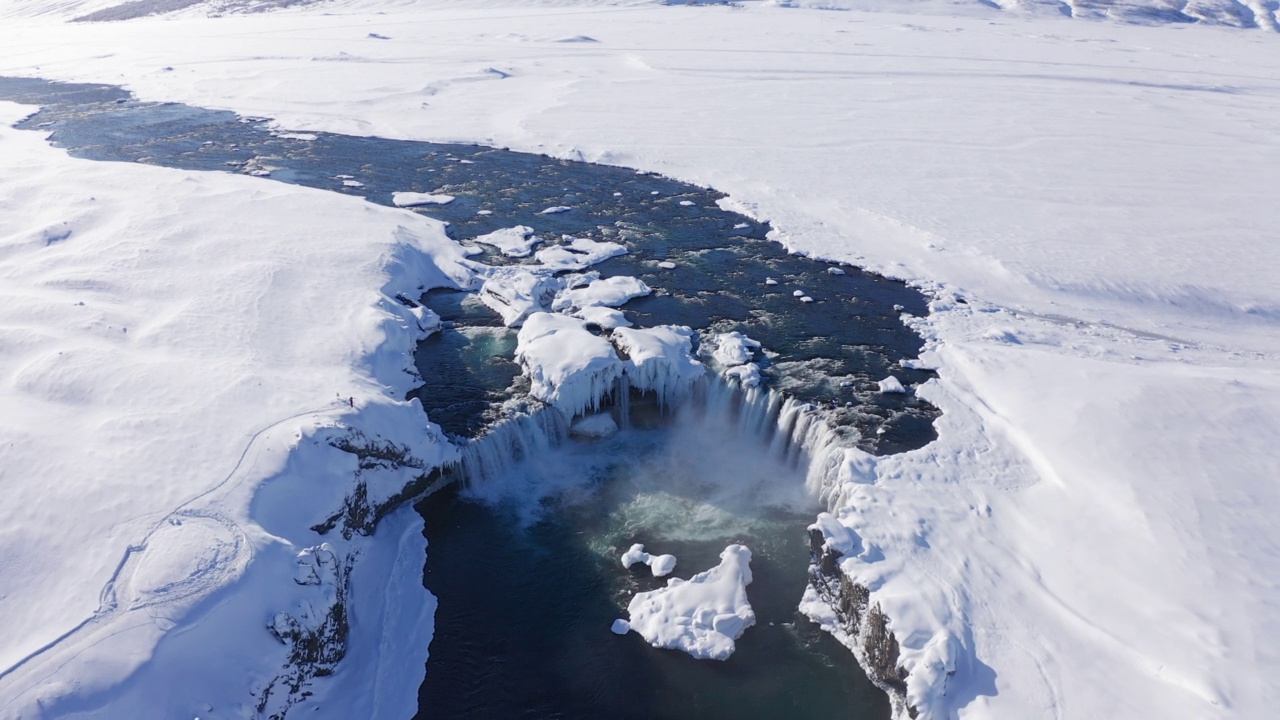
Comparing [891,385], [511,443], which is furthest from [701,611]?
[891,385]

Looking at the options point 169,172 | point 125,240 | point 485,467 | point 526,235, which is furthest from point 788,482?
point 169,172

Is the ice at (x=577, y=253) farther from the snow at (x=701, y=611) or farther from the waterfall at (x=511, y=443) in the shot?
the snow at (x=701, y=611)

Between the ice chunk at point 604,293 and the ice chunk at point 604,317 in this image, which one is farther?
the ice chunk at point 604,293

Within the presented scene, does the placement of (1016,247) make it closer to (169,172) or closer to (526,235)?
(526,235)

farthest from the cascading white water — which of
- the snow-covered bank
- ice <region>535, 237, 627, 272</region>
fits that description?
ice <region>535, 237, 627, 272</region>

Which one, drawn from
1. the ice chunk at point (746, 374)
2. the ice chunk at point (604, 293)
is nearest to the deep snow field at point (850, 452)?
the ice chunk at point (746, 374)

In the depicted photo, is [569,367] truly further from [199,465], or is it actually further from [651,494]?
[199,465]
